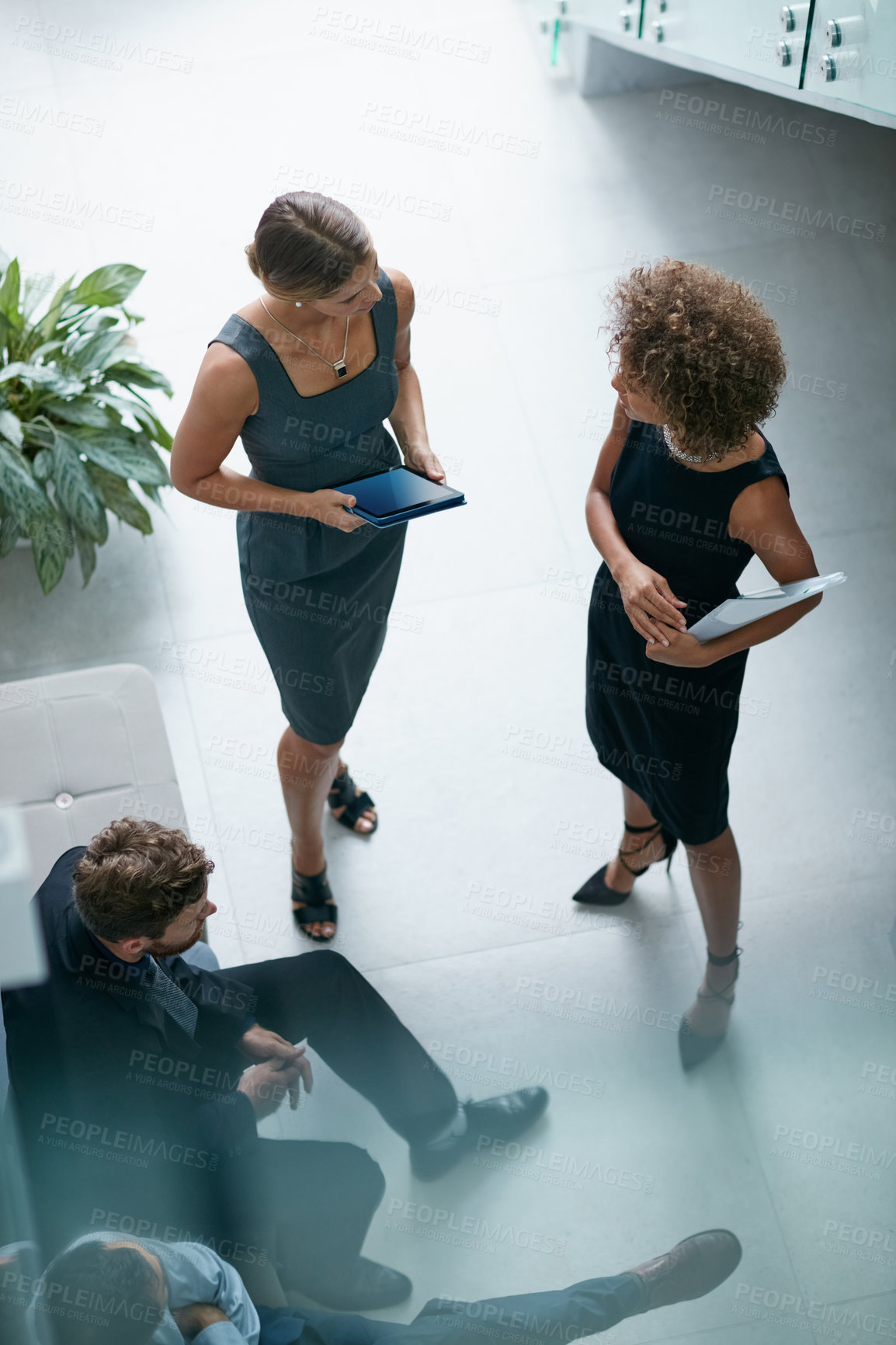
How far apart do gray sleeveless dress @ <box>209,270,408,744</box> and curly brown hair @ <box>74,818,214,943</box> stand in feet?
1.83

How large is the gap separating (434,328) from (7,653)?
1.84m

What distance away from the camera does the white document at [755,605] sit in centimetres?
182

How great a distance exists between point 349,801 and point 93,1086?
1182 millimetres

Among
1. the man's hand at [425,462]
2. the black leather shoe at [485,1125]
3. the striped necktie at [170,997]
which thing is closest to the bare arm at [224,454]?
the man's hand at [425,462]

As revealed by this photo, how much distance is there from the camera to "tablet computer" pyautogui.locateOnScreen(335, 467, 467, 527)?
2.05 m

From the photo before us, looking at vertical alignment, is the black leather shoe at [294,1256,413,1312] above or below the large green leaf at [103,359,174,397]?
below

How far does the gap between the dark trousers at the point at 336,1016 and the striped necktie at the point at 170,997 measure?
0.17 metres

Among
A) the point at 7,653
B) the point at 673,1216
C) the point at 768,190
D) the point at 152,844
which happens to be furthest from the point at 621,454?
the point at 768,190

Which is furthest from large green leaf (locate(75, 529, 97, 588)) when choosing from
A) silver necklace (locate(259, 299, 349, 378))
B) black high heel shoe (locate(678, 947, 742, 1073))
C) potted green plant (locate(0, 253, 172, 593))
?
black high heel shoe (locate(678, 947, 742, 1073))

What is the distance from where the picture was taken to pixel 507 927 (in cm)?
286

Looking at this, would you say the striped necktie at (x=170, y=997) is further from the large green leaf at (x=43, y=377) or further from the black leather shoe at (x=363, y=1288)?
the large green leaf at (x=43, y=377)

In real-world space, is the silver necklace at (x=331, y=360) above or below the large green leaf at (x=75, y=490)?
above

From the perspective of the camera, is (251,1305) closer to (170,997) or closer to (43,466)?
(170,997)

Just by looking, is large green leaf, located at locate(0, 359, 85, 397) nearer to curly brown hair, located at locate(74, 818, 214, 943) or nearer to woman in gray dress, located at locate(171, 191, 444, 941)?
woman in gray dress, located at locate(171, 191, 444, 941)
